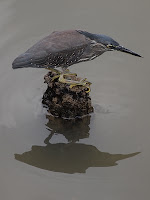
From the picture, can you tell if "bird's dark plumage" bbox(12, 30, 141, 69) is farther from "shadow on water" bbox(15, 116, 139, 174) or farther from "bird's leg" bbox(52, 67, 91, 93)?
"shadow on water" bbox(15, 116, 139, 174)

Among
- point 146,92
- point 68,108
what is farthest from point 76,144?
point 146,92

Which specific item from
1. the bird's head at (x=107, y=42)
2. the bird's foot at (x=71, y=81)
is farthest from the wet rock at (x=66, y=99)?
the bird's head at (x=107, y=42)

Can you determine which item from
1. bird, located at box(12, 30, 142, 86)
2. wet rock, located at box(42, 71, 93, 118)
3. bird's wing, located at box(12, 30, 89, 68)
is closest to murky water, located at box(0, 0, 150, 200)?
wet rock, located at box(42, 71, 93, 118)

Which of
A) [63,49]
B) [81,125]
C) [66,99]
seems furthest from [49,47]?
[81,125]

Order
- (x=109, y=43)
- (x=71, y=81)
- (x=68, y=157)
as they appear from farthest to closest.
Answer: (x=109, y=43), (x=71, y=81), (x=68, y=157)

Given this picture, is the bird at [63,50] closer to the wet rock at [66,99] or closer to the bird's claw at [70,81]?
the bird's claw at [70,81]

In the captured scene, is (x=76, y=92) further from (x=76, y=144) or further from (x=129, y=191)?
(x=129, y=191)

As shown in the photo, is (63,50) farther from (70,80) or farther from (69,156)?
(69,156)
